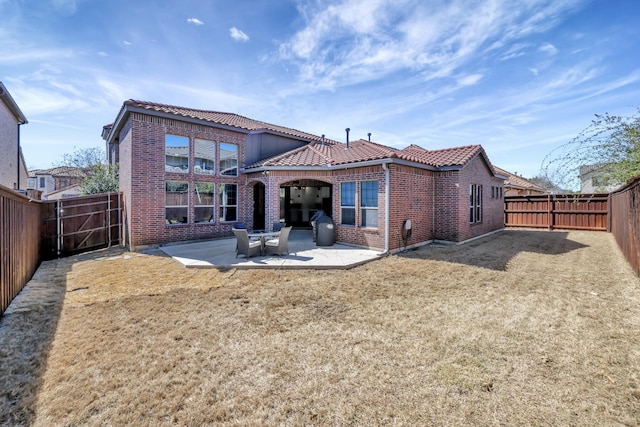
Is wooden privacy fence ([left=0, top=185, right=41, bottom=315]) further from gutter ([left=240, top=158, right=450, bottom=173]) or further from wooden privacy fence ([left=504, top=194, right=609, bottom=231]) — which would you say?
wooden privacy fence ([left=504, top=194, right=609, bottom=231])

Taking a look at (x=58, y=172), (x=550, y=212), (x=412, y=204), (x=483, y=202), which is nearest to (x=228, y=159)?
(x=412, y=204)

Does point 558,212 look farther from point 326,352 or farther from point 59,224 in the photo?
point 59,224

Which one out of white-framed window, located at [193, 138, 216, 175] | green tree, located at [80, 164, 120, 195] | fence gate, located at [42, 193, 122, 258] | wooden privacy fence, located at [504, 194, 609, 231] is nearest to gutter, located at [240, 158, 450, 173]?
white-framed window, located at [193, 138, 216, 175]

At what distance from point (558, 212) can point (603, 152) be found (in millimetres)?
15192

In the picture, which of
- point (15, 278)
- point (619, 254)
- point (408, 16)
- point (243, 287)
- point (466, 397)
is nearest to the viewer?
point (466, 397)

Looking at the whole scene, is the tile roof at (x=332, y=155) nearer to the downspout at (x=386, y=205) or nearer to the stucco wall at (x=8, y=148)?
the downspout at (x=386, y=205)

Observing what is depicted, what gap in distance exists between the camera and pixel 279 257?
8.69 m

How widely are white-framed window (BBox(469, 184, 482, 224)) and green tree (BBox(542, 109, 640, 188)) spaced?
665 centimetres

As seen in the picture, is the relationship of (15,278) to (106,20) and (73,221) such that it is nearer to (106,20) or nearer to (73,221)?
(73,221)

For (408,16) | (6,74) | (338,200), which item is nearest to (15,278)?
(338,200)

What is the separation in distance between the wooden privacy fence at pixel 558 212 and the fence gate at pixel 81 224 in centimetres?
2232

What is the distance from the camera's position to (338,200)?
11047 millimetres

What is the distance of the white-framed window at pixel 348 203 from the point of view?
10562 millimetres

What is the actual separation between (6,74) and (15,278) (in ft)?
33.1
